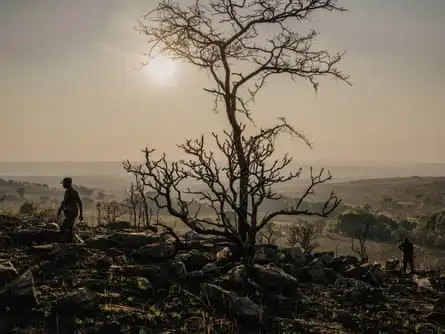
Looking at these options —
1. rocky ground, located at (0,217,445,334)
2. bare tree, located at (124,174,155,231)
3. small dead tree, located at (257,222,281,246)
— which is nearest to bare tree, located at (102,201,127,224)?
bare tree, located at (124,174,155,231)

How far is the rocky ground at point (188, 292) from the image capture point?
789 cm

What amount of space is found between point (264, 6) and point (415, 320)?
10345mm

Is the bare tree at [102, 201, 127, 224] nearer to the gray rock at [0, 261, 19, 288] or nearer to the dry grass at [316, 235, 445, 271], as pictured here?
the gray rock at [0, 261, 19, 288]

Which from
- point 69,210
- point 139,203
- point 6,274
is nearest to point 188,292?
point 6,274

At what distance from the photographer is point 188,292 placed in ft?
30.9

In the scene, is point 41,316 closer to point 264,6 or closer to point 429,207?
point 264,6

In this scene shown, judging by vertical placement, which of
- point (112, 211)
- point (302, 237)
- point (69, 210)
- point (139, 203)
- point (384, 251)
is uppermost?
point (69, 210)

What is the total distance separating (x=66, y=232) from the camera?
1316 centimetres

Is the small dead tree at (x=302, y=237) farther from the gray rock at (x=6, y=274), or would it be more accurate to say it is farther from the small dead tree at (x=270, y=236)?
the gray rock at (x=6, y=274)

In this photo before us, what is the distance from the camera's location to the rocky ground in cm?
789

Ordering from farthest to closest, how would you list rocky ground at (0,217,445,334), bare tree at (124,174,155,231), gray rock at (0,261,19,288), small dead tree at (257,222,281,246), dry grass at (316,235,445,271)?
1. dry grass at (316,235,445,271)
2. small dead tree at (257,222,281,246)
3. bare tree at (124,174,155,231)
4. gray rock at (0,261,19,288)
5. rocky ground at (0,217,445,334)

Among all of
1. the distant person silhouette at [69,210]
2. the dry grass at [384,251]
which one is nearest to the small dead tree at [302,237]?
the distant person silhouette at [69,210]

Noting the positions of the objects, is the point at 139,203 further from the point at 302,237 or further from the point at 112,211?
the point at 302,237

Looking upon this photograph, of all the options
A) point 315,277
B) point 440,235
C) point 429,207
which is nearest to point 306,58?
point 315,277
